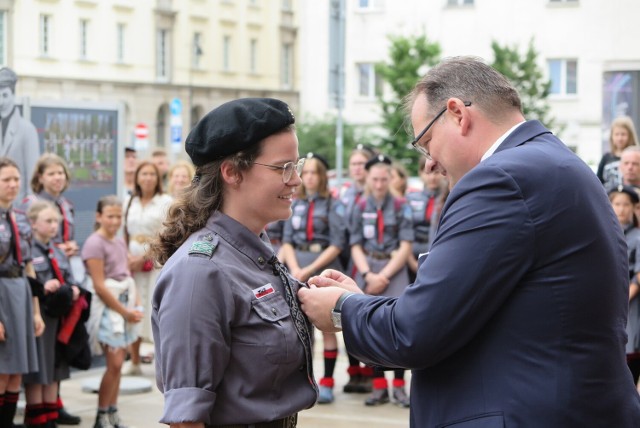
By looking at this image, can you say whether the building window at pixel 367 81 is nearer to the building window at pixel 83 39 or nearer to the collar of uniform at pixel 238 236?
the building window at pixel 83 39

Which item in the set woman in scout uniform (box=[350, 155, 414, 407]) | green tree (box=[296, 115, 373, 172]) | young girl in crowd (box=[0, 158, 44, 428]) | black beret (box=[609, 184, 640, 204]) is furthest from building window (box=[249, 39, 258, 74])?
young girl in crowd (box=[0, 158, 44, 428])

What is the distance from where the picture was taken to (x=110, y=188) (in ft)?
34.4

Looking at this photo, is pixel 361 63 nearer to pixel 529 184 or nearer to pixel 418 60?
pixel 418 60

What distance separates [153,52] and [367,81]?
548 inches

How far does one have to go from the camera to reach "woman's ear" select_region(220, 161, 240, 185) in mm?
3283

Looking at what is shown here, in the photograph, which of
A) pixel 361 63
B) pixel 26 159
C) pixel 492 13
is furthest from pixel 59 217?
pixel 361 63

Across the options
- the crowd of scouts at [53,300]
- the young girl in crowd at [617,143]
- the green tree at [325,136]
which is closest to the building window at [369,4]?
the green tree at [325,136]

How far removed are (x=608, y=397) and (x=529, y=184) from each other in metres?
0.61

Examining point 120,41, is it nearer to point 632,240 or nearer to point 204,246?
point 632,240

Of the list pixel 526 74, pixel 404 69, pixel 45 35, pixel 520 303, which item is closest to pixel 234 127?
pixel 520 303

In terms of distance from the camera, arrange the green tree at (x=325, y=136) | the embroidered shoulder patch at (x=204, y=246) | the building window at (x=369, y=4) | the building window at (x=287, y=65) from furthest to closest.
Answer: the building window at (x=287, y=65) < the building window at (x=369, y=4) < the green tree at (x=325, y=136) < the embroidered shoulder patch at (x=204, y=246)

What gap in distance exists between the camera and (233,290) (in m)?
3.15

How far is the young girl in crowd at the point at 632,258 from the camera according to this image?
8.11 meters

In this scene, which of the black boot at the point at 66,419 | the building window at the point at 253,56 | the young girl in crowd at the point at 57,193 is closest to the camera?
the black boot at the point at 66,419
